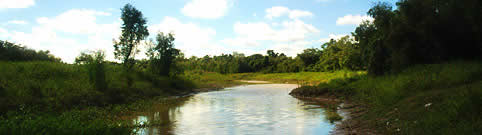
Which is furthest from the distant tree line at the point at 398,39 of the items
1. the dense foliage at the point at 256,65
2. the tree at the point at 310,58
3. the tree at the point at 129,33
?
the dense foliage at the point at 256,65

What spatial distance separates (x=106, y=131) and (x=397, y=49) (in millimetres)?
20881

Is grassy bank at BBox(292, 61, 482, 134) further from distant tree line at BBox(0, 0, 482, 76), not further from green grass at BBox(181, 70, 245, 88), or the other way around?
green grass at BBox(181, 70, 245, 88)

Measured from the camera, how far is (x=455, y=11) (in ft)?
57.3

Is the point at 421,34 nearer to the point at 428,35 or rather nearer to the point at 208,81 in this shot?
the point at 428,35

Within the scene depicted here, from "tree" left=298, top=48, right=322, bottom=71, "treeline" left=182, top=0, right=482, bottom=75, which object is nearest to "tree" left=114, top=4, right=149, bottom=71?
"treeline" left=182, top=0, right=482, bottom=75

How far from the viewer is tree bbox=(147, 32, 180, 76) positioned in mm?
35312

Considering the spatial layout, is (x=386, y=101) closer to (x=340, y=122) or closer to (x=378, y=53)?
(x=340, y=122)

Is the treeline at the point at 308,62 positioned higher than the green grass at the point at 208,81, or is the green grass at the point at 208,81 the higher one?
the treeline at the point at 308,62

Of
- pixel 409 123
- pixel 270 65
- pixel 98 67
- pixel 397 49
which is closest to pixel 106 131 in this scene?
pixel 409 123

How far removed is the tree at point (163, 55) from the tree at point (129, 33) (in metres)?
2.08

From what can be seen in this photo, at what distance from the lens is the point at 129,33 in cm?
3384

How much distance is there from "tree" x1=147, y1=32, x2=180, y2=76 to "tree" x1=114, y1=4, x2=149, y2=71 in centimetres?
208

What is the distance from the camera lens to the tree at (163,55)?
35.3 meters

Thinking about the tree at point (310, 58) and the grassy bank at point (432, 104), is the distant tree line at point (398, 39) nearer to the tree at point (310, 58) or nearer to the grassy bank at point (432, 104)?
the grassy bank at point (432, 104)
